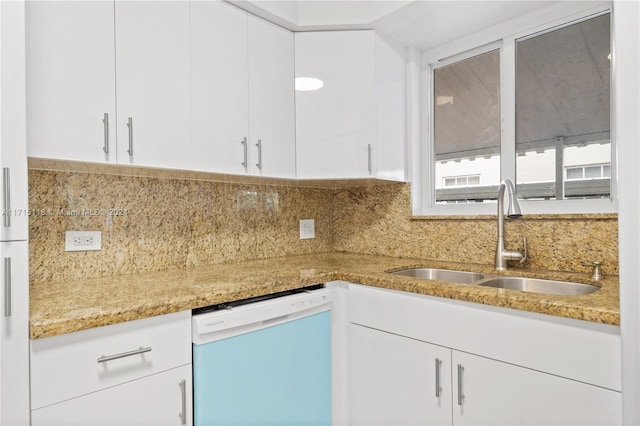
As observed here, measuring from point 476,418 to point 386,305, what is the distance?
0.48 metres

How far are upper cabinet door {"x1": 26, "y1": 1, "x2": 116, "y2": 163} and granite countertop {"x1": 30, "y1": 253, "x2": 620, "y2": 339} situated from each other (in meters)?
0.48

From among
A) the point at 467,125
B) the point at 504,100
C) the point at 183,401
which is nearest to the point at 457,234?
the point at 467,125

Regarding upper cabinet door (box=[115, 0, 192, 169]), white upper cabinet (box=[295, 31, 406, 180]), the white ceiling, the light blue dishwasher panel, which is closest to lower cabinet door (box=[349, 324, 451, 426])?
the light blue dishwasher panel

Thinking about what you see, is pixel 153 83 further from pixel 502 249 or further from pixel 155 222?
pixel 502 249

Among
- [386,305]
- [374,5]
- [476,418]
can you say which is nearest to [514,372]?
[476,418]

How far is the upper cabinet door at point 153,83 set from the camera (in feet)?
4.49

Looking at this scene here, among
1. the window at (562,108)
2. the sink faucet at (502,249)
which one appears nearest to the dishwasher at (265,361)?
the sink faucet at (502,249)

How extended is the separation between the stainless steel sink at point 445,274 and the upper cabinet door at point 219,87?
0.97 m

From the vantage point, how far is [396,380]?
1472 mm

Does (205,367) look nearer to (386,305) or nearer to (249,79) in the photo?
(386,305)

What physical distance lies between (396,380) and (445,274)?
623 millimetres

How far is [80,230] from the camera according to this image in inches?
61.7

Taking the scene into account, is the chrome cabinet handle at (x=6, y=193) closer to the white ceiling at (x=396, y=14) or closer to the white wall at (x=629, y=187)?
the white ceiling at (x=396, y=14)

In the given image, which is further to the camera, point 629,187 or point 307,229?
point 307,229
